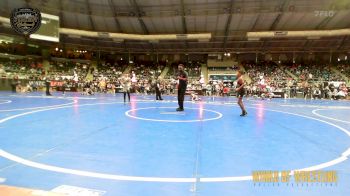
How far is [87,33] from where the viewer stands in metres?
40.8

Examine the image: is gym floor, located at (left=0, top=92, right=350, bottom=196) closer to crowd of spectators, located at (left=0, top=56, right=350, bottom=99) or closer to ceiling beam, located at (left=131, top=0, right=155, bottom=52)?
crowd of spectators, located at (left=0, top=56, right=350, bottom=99)

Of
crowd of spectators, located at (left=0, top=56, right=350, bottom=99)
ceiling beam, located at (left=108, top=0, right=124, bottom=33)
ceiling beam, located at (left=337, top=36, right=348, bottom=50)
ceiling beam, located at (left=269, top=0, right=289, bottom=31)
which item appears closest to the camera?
crowd of spectators, located at (left=0, top=56, right=350, bottom=99)

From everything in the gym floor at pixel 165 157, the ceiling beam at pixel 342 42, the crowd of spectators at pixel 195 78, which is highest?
the ceiling beam at pixel 342 42

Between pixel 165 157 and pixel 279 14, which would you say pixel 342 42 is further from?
pixel 165 157

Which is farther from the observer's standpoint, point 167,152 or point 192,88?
point 192,88

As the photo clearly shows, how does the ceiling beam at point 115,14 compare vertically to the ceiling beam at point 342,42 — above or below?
above

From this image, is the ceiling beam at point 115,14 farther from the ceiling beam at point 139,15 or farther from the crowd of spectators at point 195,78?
the crowd of spectators at point 195,78

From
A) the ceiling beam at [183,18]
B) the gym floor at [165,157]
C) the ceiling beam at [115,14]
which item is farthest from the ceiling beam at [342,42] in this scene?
the gym floor at [165,157]

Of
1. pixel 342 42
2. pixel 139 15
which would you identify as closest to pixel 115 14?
pixel 139 15

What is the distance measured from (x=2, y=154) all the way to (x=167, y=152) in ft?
10.6

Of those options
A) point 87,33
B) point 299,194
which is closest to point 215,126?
point 299,194

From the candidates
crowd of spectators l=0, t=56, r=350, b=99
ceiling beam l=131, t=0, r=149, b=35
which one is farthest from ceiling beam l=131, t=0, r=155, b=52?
crowd of spectators l=0, t=56, r=350, b=99

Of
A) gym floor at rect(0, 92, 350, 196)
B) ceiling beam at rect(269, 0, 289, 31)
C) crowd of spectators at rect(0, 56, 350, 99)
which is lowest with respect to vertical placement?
gym floor at rect(0, 92, 350, 196)

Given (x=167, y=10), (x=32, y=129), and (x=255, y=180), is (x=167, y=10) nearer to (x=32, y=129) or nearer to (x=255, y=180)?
(x=32, y=129)
